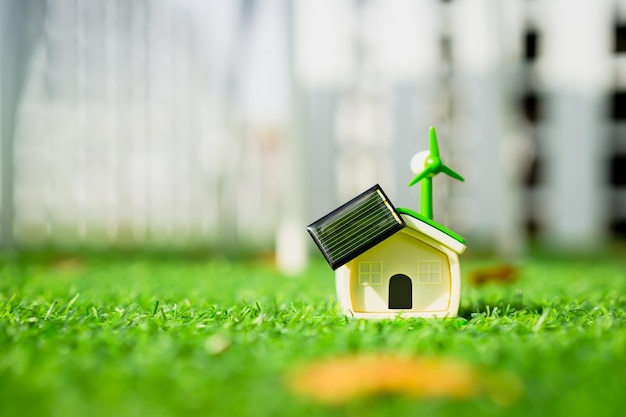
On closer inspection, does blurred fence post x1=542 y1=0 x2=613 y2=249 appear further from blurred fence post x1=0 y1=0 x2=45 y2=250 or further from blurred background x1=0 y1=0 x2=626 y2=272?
blurred fence post x1=0 y1=0 x2=45 y2=250

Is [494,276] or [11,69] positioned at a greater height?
[11,69]

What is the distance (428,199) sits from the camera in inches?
61.6

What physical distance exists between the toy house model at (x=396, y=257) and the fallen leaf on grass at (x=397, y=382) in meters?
Answer: 0.53

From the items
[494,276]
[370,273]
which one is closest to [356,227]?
[370,273]

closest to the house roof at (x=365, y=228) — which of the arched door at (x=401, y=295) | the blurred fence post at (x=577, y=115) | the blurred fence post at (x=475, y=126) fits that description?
the arched door at (x=401, y=295)

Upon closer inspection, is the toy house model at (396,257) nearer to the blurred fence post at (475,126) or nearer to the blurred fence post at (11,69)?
the blurred fence post at (11,69)

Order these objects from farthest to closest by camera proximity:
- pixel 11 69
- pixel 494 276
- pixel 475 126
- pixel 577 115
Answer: pixel 577 115, pixel 475 126, pixel 11 69, pixel 494 276

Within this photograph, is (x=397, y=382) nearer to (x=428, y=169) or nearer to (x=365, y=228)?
(x=365, y=228)

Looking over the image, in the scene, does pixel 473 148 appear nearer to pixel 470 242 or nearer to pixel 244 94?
pixel 470 242

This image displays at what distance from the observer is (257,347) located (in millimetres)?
1200

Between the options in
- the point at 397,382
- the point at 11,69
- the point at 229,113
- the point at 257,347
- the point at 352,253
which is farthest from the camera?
the point at 229,113

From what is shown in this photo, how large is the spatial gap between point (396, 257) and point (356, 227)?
119mm

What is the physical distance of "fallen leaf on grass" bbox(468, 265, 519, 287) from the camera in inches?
94.4

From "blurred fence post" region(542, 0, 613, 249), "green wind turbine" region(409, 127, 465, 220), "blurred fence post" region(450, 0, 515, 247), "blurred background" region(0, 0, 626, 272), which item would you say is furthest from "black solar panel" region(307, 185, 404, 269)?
"blurred fence post" region(542, 0, 613, 249)
